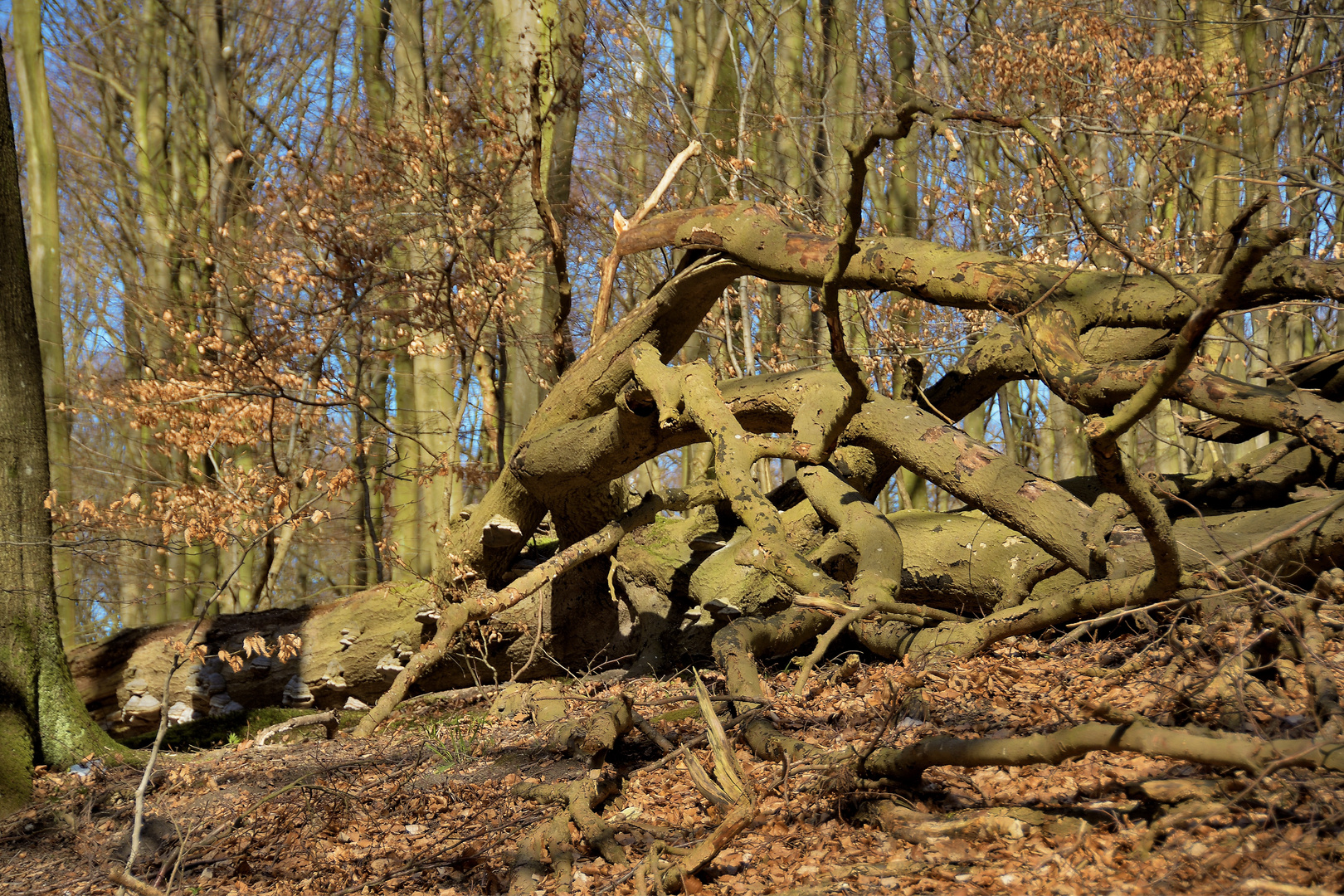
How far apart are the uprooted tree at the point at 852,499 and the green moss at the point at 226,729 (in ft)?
1.10

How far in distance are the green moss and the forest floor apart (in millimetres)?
1140

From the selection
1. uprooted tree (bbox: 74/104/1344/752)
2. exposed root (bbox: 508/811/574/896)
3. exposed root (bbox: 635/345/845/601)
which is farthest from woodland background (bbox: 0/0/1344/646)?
exposed root (bbox: 508/811/574/896)

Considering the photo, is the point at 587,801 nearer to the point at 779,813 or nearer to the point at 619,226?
the point at 779,813

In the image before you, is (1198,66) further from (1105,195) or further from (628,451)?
(628,451)

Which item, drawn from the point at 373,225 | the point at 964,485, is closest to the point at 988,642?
the point at 964,485

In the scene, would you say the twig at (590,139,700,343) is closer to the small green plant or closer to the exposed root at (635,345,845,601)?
the exposed root at (635,345,845,601)

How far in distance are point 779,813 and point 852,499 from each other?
2873mm

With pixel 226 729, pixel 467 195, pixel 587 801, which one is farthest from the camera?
pixel 467 195

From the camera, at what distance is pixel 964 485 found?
550 cm

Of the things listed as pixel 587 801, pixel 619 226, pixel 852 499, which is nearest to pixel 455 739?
pixel 587 801

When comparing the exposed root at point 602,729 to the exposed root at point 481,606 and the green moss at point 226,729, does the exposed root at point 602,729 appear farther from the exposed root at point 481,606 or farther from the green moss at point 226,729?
the green moss at point 226,729

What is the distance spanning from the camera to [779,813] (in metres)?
3.44

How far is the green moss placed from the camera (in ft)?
23.7

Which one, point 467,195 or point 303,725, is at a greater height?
point 467,195
